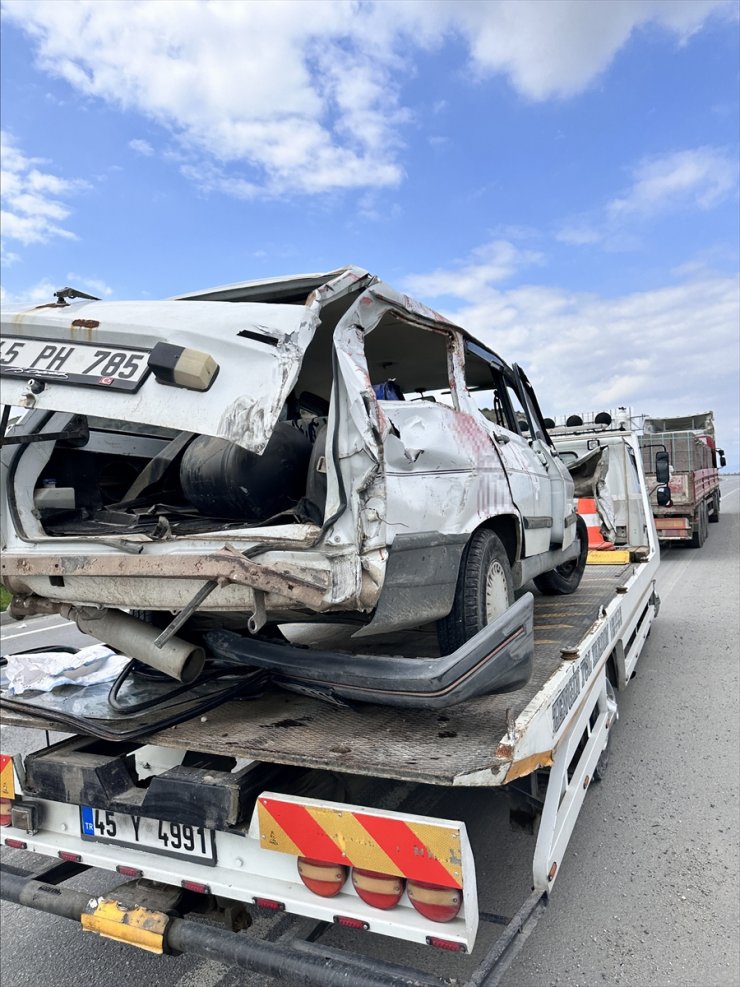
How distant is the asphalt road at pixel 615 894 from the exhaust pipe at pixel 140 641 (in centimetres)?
119

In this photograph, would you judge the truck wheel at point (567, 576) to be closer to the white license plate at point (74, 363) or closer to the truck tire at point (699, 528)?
the white license plate at point (74, 363)

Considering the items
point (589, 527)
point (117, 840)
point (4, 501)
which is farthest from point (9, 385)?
point (589, 527)

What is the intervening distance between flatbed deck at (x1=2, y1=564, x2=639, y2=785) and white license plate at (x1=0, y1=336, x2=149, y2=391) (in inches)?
54.1

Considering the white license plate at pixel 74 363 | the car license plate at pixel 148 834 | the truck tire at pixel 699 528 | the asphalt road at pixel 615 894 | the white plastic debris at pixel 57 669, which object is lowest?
the asphalt road at pixel 615 894

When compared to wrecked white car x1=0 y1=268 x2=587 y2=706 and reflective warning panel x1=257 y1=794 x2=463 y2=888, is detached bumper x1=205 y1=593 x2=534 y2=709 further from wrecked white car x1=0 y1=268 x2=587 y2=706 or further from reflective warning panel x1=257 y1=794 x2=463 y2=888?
reflective warning panel x1=257 y1=794 x2=463 y2=888

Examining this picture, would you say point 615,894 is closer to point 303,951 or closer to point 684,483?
point 303,951

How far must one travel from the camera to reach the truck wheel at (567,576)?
5942 millimetres

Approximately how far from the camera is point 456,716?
115 inches

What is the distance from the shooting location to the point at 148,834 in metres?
2.59

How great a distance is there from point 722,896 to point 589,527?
501cm

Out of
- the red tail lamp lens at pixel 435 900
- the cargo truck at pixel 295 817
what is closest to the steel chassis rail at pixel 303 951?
the cargo truck at pixel 295 817

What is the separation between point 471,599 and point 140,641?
1.45 m

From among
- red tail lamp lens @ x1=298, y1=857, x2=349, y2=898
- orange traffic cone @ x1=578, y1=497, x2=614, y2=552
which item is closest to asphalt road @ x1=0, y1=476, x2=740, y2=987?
red tail lamp lens @ x1=298, y1=857, x2=349, y2=898

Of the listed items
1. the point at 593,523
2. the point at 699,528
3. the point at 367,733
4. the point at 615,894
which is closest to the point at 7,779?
the point at 367,733
